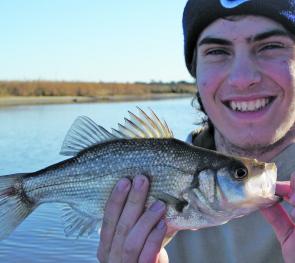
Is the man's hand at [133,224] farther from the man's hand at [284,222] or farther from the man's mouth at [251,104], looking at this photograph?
the man's mouth at [251,104]

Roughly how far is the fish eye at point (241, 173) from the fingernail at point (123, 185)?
62 cm

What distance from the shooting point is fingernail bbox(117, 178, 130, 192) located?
3.27 meters

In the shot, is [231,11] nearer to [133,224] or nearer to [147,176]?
[147,176]

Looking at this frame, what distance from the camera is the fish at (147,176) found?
3.09 metres

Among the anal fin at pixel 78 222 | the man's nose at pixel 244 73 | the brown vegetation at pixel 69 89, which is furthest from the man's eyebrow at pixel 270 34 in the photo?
the brown vegetation at pixel 69 89

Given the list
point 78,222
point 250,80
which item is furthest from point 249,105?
point 78,222

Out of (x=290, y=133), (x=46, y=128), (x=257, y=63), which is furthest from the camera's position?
(x=46, y=128)

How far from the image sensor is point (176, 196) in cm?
318

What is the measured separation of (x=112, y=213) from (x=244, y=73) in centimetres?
117

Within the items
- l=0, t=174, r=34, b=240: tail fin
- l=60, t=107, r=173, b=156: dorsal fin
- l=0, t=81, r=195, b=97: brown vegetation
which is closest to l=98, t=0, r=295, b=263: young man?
l=60, t=107, r=173, b=156: dorsal fin

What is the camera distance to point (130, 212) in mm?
3301

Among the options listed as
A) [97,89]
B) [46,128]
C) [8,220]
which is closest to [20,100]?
[97,89]

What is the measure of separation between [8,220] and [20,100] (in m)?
48.1

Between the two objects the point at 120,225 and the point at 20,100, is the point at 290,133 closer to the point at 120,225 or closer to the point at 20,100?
the point at 120,225
